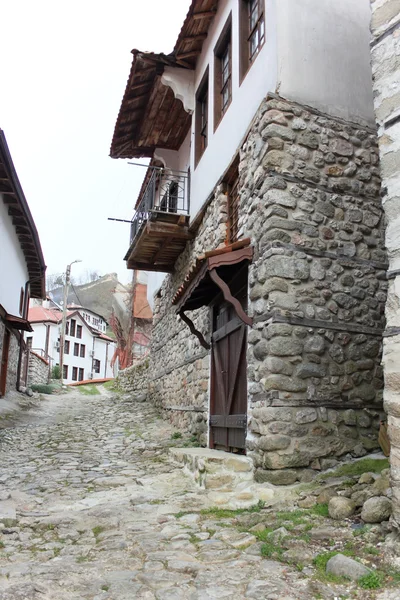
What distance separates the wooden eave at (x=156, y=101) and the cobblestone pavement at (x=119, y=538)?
22.9 ft

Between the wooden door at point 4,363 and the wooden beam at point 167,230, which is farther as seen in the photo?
the wooden door at point 4,363

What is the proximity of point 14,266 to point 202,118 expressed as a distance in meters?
8.28

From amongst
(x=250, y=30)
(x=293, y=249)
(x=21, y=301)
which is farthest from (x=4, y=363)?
(x=293, y=249)

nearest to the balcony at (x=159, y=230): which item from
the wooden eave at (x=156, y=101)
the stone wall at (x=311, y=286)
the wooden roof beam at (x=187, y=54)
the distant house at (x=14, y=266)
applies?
the wooden eave at (x=156, y=101)

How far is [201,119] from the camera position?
9844 millimetres

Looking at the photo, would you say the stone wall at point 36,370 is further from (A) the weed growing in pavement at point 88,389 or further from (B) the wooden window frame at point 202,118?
(B) the wooden window frame at point 202,118

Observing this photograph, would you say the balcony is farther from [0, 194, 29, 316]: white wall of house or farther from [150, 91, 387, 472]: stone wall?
[0, 194, 29, 316]: white wall of house

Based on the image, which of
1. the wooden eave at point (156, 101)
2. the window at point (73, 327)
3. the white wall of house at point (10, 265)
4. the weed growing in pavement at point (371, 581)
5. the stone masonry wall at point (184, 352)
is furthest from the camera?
the window at point (73, 327)

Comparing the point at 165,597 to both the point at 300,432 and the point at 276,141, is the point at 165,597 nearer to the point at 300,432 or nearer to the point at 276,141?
the point at 300,432

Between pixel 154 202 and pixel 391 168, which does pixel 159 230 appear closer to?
pixel 154 202

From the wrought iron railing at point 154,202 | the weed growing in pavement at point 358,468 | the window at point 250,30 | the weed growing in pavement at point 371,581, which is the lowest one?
the weed growing in pavement at point 371,581

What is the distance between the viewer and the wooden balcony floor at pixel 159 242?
31.9 feet

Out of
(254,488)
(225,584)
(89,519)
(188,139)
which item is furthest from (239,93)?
(225,584)

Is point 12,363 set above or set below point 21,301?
below
